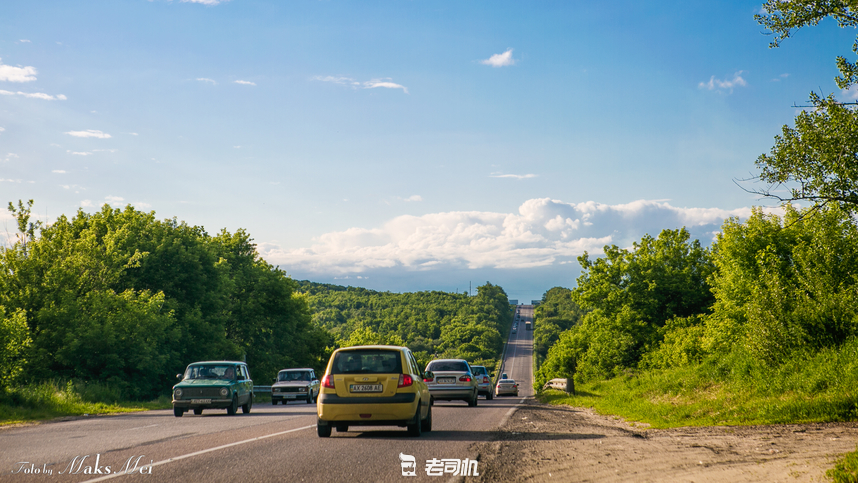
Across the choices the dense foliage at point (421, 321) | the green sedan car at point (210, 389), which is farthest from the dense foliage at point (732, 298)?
the dense foliage at point (421, 321)

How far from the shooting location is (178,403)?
19234mm

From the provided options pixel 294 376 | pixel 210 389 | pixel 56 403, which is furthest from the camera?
pixel 294 376

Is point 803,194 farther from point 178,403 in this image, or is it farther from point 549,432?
point 178,403

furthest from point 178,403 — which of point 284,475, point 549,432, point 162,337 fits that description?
point 162,337

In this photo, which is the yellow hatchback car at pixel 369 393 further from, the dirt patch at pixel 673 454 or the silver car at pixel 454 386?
the silver car at pixel 454 386

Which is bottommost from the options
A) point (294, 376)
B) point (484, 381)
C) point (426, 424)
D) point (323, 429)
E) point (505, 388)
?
point (505, 388)

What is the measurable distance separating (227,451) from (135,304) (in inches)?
1115

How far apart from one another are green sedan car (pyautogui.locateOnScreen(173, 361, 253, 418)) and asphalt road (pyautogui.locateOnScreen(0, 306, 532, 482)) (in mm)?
4122

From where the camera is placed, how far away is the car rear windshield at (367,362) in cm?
1168

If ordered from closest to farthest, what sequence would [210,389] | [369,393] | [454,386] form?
[369,393] < [210,389] < [454,386]

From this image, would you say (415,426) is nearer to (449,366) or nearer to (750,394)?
(750,394)

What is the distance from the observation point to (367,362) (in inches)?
464

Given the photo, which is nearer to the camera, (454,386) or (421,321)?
(454,386)

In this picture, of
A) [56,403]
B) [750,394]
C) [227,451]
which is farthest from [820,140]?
[56,403]
